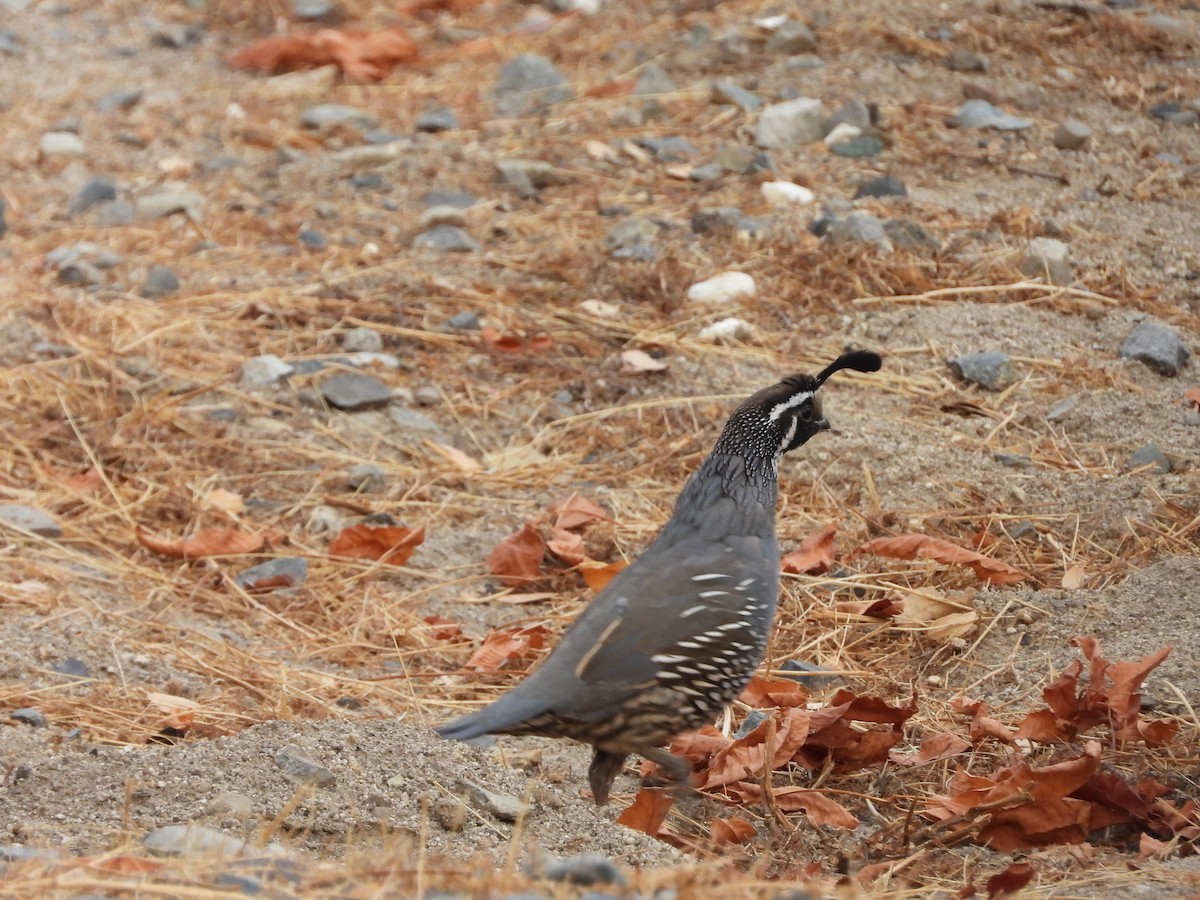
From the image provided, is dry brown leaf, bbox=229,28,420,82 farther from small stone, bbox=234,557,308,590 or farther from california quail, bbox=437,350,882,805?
california quail, bbox=437,350,882,805

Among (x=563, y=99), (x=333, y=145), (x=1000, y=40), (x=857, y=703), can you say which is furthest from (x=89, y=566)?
(x=1000, y=40)

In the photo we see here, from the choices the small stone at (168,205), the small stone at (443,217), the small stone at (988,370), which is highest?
the small stone at (988,370)

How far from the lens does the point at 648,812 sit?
383 cm

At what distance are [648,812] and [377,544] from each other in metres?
2.15

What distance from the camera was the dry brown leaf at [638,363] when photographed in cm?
668

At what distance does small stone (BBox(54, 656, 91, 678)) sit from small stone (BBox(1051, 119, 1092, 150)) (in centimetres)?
571

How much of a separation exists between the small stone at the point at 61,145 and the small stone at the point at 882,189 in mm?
4752

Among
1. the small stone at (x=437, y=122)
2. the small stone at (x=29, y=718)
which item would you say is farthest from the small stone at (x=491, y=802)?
the small stone at (x=437, y=122)

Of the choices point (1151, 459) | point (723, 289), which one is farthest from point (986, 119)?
point (1151, 459)

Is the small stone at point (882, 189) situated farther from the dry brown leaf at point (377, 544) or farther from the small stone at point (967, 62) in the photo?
the dry brown leaf at point (377, 544)

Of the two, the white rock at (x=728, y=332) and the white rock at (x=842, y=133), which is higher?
the white rock at (x=842, y=133)

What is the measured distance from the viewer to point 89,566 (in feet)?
18.2

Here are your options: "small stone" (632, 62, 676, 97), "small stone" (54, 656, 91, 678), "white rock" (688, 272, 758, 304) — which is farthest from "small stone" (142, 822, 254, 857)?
"small stone" (632, 62, 676, 97)

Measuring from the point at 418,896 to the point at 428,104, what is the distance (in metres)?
7.82
